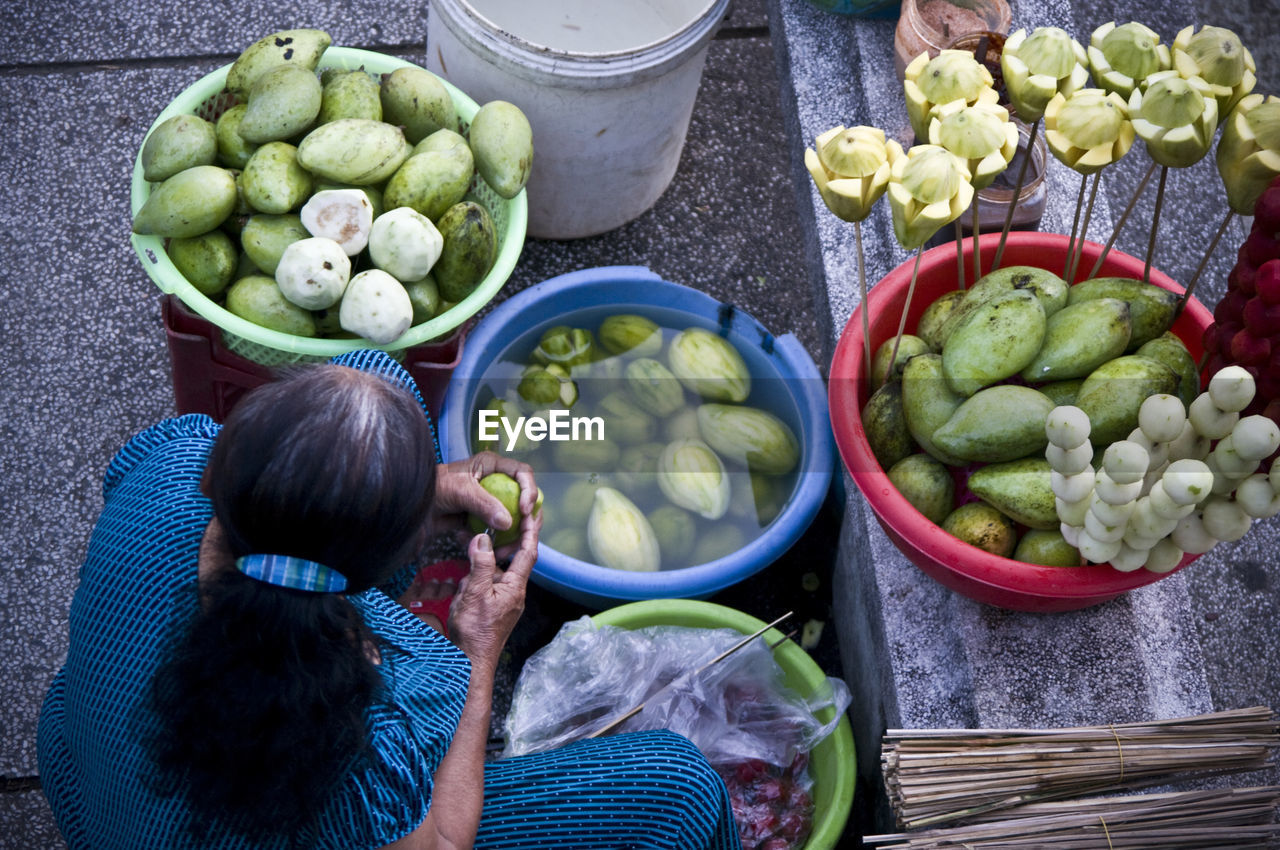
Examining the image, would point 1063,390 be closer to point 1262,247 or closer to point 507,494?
point 1262,247

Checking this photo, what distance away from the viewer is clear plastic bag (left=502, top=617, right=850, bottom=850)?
2061 millimetres

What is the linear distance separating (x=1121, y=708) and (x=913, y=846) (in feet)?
1.62

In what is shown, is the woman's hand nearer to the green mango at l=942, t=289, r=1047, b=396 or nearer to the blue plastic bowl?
the blue plastic bowl

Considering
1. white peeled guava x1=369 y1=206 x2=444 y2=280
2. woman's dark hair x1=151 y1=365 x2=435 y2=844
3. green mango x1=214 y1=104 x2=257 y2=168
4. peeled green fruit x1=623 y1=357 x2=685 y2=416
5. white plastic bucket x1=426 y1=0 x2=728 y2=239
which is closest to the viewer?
woman's dark hair x1=151 y1=365 x2=435 y2=844

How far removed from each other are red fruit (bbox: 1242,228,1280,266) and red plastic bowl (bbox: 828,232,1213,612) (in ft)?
1.35

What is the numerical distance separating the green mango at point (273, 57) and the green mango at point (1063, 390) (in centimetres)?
161

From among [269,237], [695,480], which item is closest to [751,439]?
[695,480]

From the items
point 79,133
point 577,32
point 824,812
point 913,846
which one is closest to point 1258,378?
point 913,846

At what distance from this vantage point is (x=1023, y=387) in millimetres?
1709

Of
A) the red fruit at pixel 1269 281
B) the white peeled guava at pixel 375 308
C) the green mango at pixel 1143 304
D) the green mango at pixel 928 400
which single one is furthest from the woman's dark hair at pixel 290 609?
the green mango at pixel 1143 304

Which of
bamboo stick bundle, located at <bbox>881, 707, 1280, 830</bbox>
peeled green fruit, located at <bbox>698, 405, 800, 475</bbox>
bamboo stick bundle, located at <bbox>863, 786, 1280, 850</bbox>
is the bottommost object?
peeled green fruit, located at <bbox>698, 405, 800, 475</bbox>

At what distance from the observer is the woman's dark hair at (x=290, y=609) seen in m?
1.18

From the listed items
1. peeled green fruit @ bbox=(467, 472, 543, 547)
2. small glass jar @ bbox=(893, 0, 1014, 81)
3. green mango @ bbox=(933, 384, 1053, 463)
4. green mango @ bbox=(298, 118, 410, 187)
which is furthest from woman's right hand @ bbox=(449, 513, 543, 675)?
small glass jar @ bbox=(893, 0, 1014, 81)

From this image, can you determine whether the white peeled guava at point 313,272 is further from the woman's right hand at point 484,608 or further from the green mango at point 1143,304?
the green mango at point 1143,304
